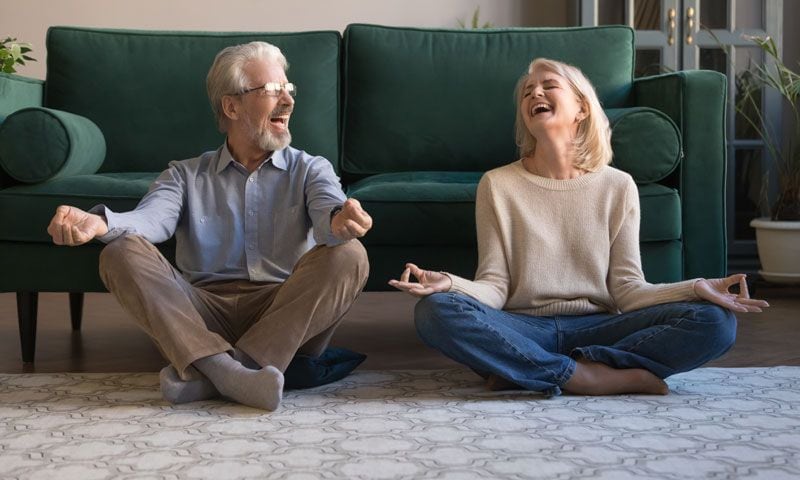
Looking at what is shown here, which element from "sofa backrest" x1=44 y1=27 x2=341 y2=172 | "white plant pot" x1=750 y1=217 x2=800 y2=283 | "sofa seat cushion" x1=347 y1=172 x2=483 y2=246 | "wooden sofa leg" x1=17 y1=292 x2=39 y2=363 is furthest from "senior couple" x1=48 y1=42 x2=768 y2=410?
"white plant pot" x1=750 y1=217 x2=800 y2=283

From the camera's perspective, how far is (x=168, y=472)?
1.75 m

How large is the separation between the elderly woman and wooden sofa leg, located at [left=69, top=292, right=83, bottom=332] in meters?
1.54

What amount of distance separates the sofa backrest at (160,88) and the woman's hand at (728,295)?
4.71 feet

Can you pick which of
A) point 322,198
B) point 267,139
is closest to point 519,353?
point 322,198

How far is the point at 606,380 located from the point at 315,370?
64cm

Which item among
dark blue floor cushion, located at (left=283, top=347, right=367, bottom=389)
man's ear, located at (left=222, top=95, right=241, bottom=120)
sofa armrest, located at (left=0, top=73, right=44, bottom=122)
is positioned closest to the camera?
dark blue floor cushion, located at (left=283, top=347, right=367, bottom=389)

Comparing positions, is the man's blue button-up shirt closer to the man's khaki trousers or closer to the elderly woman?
the man's khaki trousers

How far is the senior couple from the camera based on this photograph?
2.26 m

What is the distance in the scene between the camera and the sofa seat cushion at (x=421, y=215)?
9.39ft

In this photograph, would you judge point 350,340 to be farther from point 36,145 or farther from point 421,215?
point 36,145

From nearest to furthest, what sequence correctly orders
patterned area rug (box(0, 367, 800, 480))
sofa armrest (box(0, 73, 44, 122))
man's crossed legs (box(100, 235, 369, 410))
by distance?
patterned area rug (box(0, 367, 800, 480)) → man's crossed legs (box(100, 235, 369, 410)) → sofa armrest (box(0, 73, 44, 122))

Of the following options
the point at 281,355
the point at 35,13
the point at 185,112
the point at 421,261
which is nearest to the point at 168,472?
the point at 281,355

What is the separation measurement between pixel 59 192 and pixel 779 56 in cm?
323

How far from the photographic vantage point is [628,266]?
2467mm
